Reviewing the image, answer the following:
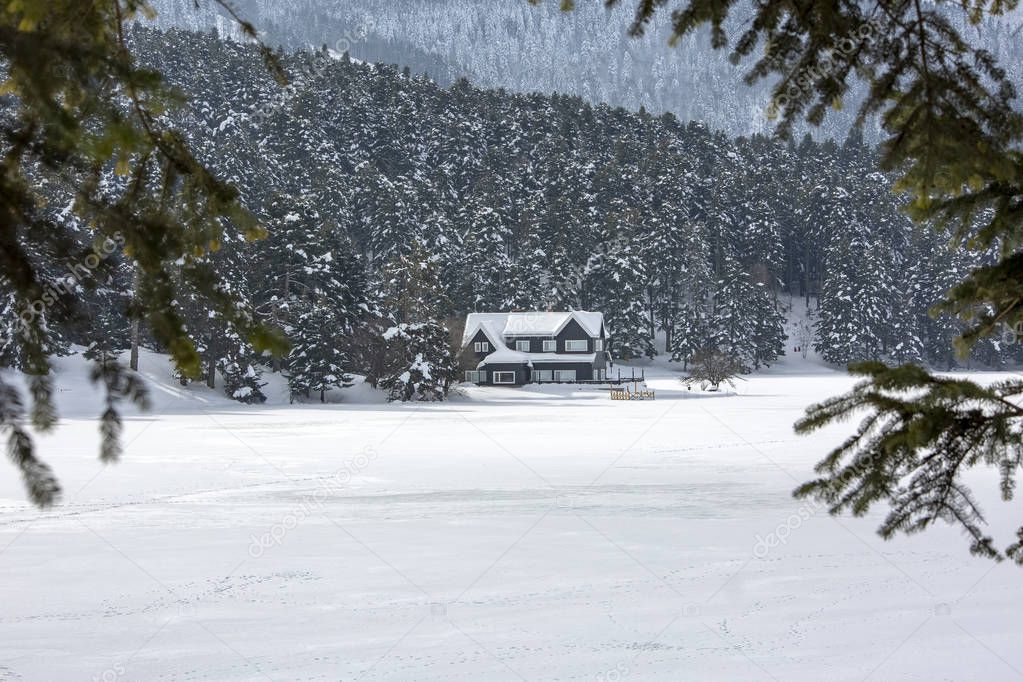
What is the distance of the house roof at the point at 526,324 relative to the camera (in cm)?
7331

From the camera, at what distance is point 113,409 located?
10.1 feet

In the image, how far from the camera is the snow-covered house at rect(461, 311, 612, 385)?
72.5 metres

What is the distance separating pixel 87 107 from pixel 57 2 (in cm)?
89

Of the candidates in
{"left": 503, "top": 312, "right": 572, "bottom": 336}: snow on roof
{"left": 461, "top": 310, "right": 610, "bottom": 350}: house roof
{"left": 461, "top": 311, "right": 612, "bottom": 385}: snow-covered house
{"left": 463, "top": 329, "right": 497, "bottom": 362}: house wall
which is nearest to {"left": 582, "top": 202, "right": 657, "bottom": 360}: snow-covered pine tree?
{"left": 461, "top": 311, "right": 612, "bottom": 385}: snow-covered house

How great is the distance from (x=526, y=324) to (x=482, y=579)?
6390cm

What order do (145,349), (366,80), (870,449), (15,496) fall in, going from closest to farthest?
(870,449) → (15,496) → (145,349) → (366,80)

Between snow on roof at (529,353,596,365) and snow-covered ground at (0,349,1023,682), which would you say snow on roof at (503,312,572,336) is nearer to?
snow on roof at (529,353,596,365)

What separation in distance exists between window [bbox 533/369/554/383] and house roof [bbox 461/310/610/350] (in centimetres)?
251

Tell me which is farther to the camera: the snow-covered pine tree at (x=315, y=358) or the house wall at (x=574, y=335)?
the house wall at (x=574, y=335)

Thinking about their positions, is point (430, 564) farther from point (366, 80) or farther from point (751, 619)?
point (366, 80)

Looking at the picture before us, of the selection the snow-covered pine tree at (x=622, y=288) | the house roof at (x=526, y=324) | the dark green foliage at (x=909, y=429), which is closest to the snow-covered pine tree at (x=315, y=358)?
the house roof at (x=526, y=324)

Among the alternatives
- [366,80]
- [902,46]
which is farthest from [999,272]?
[366,80]

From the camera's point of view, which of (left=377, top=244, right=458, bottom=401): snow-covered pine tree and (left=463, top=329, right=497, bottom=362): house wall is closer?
(left=377, top=244, right=458, bottom=401): snow-covered pine tree

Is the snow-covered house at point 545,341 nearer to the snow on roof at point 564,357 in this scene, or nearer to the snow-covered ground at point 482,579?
the snow on roof at point 564,357
